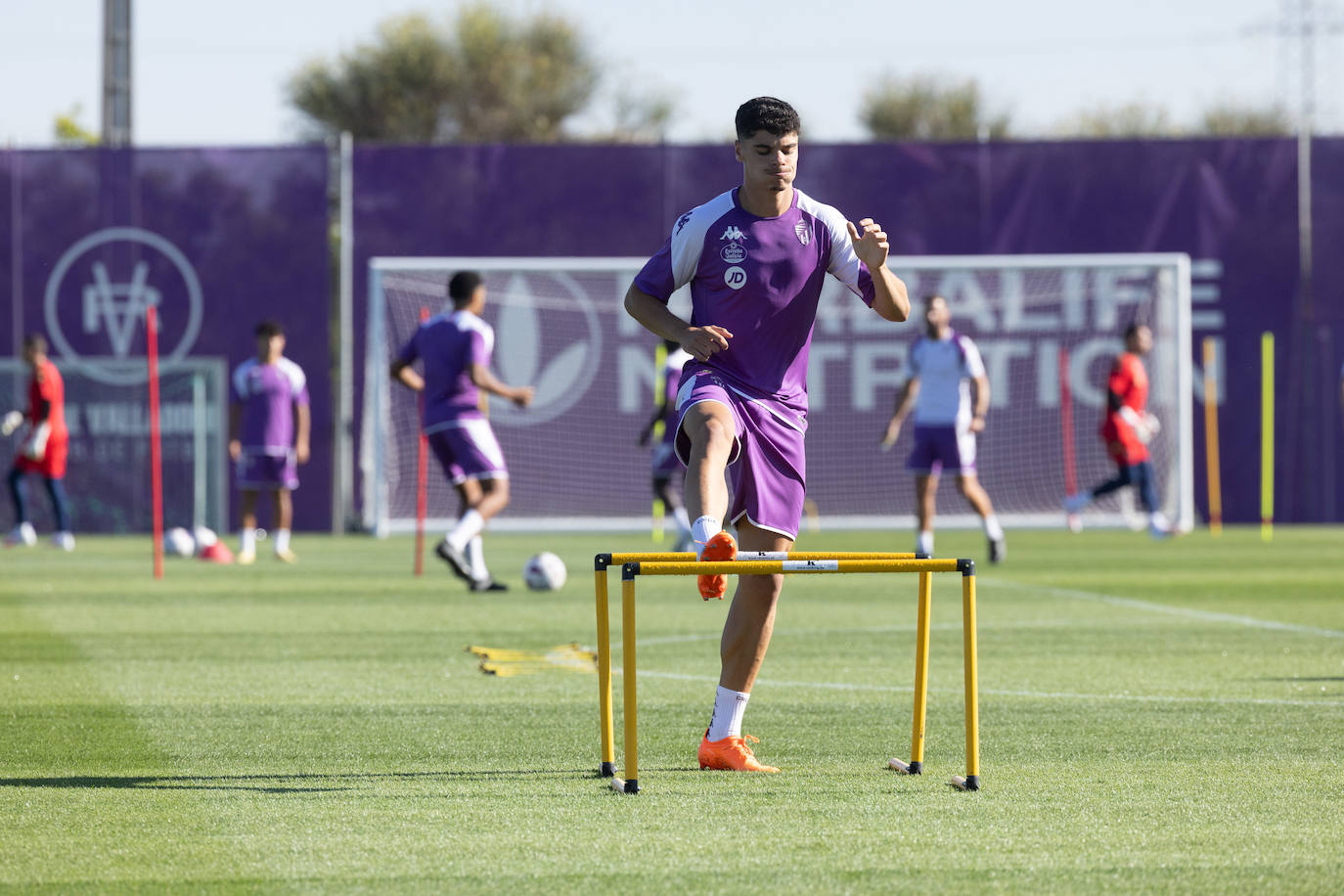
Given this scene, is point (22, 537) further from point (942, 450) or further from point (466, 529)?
point (942, 450)

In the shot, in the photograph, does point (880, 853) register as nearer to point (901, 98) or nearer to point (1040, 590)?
point (1040, 590)

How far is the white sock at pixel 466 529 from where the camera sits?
13.1 metres

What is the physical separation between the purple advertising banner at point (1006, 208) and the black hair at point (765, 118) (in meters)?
19.1

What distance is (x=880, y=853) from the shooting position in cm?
434

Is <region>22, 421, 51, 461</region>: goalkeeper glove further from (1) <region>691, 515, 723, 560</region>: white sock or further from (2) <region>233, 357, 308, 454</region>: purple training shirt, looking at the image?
(1) <region>691, 515, 723, 560</region>: white sock

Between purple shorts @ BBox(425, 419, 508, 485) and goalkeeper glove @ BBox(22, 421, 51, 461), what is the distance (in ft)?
27.5

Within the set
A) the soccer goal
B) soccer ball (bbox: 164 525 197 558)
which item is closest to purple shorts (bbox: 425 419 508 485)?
soccer ball (bbox: 164 525 197 558)

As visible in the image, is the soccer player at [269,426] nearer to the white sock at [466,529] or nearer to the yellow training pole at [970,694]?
the white sock at [466,529]

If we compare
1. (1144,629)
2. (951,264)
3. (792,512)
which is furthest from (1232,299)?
(792,512)

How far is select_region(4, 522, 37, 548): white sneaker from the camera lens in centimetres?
2127

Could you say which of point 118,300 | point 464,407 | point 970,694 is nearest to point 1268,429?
point 464,407

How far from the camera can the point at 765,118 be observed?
5652 mm

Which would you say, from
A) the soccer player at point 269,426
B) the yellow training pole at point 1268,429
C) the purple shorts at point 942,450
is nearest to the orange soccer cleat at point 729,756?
the purple shorts at point 942,450

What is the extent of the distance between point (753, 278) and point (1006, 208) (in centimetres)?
1994
